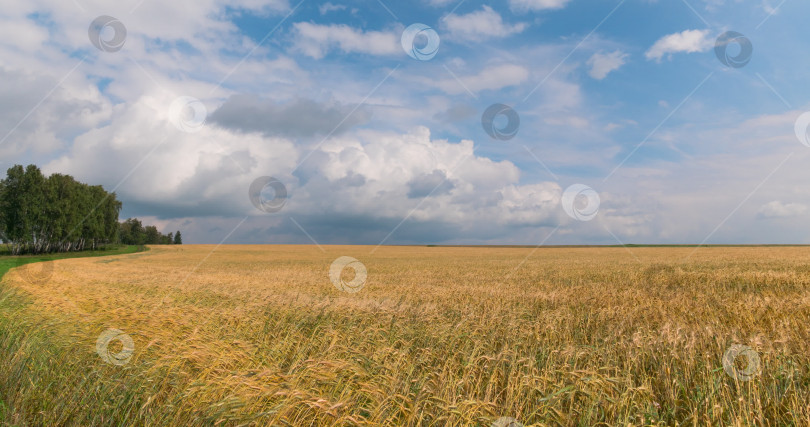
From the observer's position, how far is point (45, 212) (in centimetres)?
7688

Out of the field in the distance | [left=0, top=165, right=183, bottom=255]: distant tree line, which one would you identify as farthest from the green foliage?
the field in the distance

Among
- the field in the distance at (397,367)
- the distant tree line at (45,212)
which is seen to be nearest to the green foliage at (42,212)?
the distant tree line at (45,212)

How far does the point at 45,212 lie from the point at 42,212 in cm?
135

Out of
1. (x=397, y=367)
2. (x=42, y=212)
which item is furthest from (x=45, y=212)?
(x=397, y=367)

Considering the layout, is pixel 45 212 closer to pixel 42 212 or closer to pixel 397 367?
pixel 42 212

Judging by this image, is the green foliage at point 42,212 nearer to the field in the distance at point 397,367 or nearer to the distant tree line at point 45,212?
the distant tree line at point 45,212

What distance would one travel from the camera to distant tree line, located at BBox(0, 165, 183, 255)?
2884 inches

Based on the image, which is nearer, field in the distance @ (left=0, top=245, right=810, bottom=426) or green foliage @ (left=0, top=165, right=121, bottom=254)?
field in the distance @ (left=0, top=245, right=810, bottom=426)

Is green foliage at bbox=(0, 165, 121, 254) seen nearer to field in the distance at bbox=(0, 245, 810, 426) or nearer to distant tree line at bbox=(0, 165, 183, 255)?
distant tree line at bbox=(0, 165, 183, 255)

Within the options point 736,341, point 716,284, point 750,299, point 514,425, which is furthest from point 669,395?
point 716,284

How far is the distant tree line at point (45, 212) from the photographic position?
2884 inches

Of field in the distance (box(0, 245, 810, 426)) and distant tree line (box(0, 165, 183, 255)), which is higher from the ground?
distant tree line (box(0, 165, 183, 255))

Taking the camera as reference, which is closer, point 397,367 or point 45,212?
point 397,367

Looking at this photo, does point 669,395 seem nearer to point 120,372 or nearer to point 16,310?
point 120,372
